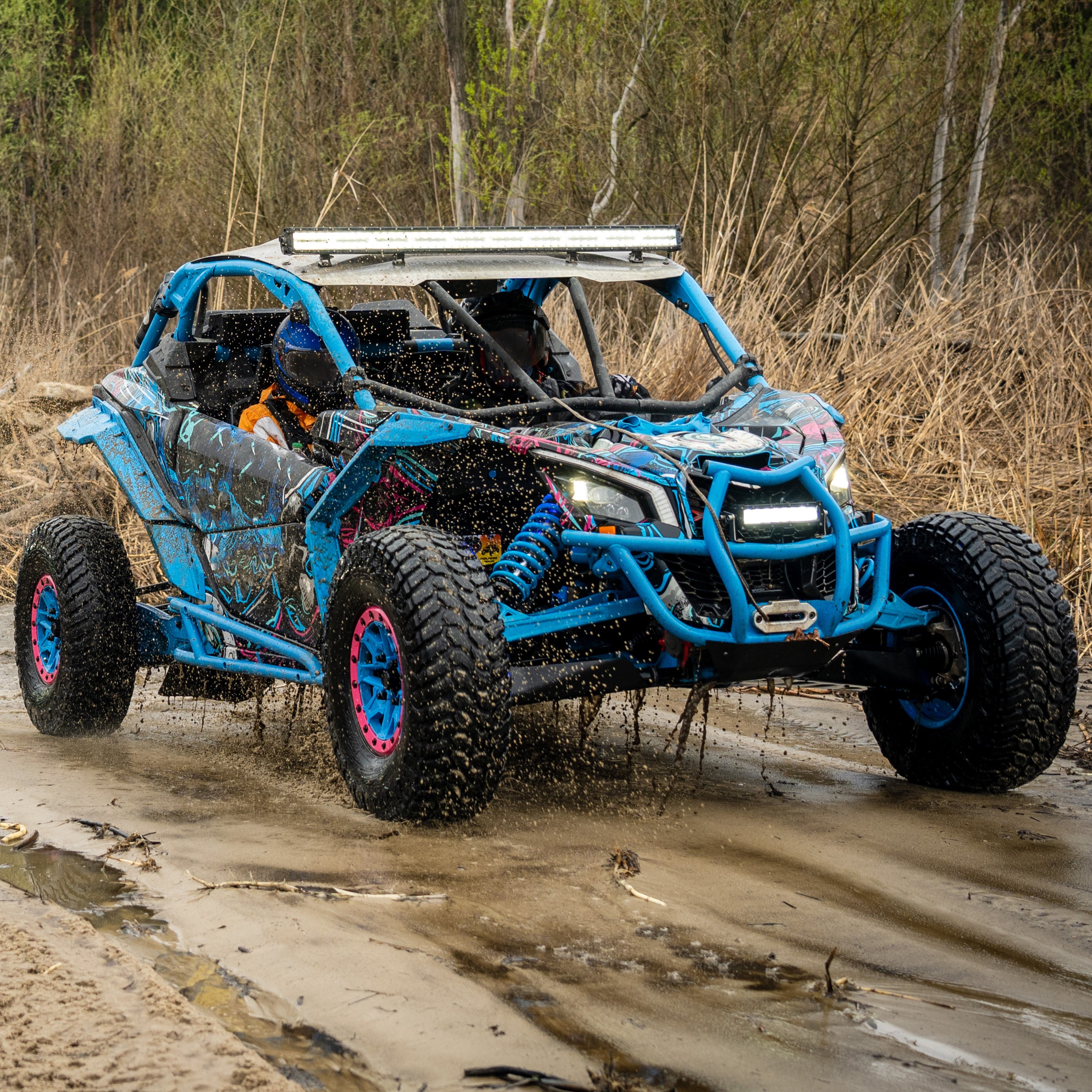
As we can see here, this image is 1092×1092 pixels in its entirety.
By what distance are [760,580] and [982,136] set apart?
8016mm

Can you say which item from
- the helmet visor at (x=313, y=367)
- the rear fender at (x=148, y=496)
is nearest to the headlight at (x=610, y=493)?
the helmet visor at (x=313, y=367)

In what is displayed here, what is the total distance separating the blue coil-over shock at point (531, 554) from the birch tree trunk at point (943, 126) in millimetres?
7391

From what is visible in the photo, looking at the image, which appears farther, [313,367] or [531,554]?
[313,367]

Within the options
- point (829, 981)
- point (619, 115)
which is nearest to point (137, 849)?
point (829, 981)

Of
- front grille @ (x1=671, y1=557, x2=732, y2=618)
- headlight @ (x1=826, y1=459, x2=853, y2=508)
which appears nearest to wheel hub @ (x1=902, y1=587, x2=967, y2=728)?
headlight @ (x1=826, y1=459, x2=853, y2=508)

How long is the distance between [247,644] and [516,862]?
1831mm

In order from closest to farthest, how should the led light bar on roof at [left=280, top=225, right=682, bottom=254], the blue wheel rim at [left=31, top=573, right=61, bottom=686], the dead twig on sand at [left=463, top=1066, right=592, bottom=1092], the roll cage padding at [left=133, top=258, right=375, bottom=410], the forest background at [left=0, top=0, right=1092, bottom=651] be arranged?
1. the dead twig on sand at [left=463, top=1066, right=592, bottom=1092]
2. the roll cage padding at [left=133, top=258, right=375, bottom=410]
3. the led light bar on roof at [left=280, top=225, right=682, bottom=254]
4. the blue wheel rim at [left=31, top=573, right=61, bottom=686]
5. the forest background at [left=0, top=0, right=1092, bottom=651]

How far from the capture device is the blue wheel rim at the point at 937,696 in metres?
4.60

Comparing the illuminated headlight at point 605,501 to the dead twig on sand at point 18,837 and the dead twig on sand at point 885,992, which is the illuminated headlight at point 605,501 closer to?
the dead twig on sand at point 885,992

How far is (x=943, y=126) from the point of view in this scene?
439 inches

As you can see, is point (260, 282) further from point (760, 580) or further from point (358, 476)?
point (760, 580)

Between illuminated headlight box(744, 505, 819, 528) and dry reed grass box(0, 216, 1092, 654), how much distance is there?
11.1 ft

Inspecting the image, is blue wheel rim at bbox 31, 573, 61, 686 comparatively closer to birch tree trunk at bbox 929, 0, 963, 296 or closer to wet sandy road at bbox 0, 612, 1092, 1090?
wet sandy road at bbox 0, 612, 1092, 1090

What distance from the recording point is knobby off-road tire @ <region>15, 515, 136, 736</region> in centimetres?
561
